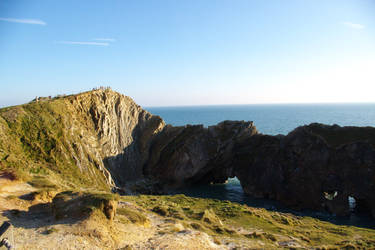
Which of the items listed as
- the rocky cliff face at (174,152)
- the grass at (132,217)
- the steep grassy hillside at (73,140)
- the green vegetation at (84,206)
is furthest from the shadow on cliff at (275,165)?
the green vegetation at (84,206)

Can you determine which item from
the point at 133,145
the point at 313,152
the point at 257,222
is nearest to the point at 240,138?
the point at 313,152

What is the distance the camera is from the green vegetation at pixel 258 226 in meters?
26.2

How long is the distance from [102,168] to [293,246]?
35.5 metres

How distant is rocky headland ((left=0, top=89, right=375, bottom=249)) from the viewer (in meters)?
29.1

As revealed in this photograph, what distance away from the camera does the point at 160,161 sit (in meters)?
62.1

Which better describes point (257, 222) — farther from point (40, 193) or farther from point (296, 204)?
point (40, 193)

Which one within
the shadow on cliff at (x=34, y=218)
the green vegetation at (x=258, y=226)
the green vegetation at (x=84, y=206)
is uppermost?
the green vegetation at (x=84, y=206)

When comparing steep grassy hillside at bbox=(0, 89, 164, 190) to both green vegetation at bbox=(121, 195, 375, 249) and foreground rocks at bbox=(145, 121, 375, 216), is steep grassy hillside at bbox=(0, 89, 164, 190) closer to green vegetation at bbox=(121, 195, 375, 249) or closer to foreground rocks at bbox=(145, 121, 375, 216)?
foreground rocks at bbox=(145, 121, 375, 216)

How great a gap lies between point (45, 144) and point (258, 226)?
33959 mm

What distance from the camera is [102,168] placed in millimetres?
48219

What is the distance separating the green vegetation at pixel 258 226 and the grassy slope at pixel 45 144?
44.2ft

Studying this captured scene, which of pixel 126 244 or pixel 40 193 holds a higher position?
pixel 40 193

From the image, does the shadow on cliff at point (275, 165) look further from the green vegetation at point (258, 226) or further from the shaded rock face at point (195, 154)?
the green vegetation at point (258, 226)

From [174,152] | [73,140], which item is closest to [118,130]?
[174,152]
